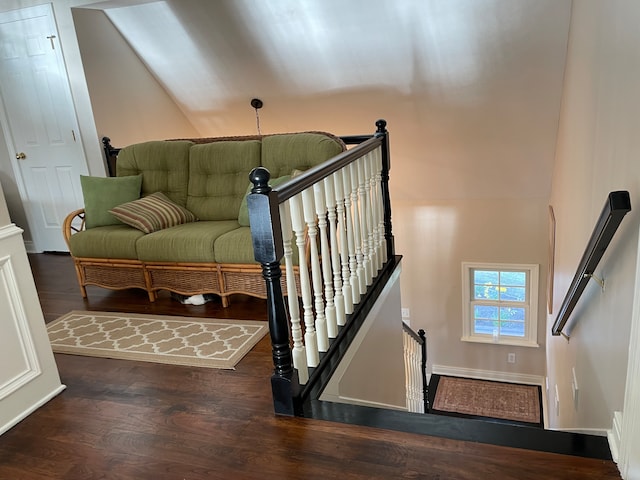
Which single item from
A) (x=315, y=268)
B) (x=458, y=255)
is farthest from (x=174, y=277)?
(x=458, y=255)

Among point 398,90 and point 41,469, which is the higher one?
point 398,90

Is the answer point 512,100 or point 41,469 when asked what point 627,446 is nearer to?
point 41,469

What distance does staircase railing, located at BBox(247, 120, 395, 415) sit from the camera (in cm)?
189

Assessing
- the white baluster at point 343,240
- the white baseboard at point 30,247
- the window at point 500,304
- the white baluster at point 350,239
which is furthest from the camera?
the window at point 500,304

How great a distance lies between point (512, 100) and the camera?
15.1 ft

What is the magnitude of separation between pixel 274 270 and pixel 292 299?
19 cm

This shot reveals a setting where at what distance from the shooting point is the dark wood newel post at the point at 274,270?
5.96 ft

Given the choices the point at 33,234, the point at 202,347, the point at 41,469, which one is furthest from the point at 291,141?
the point at 33,234

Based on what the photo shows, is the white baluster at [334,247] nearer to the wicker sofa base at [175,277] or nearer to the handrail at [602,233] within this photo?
the wicker sofa base at [175,277]

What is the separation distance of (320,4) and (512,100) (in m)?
1.90

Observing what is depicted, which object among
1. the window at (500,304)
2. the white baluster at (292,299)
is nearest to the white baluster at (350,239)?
the white baluster at (292,299)

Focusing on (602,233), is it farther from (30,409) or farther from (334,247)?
(30,409)

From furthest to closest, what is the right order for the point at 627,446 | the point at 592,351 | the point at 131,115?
the point at 131,115, the point at 592,351, the point at 627,446

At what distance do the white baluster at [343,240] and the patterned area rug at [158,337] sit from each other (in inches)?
22.7
